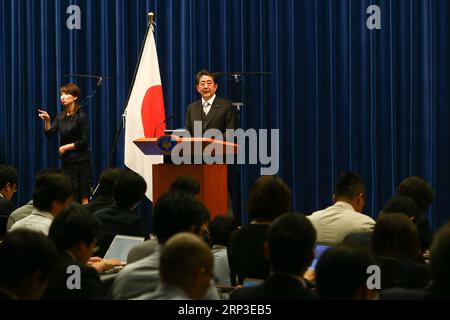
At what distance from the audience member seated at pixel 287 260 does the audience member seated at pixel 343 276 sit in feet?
0.37

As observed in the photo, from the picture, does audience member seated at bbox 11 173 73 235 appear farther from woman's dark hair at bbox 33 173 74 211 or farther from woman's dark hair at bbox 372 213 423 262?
woman's dark hair at bbox 372 213 423 262

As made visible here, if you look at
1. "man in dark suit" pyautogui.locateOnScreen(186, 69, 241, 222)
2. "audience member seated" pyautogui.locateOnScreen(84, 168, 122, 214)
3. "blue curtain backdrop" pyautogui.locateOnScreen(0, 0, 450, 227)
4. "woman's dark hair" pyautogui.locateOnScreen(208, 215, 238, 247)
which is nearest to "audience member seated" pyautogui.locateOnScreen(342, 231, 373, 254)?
"woman's dark hair" pyautogui.locateOnScreen(208, 215, 238, 247)

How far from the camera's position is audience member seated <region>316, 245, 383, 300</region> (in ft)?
7.29

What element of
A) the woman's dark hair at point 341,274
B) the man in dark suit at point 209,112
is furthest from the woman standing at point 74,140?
the woman's dark hair at point 341,274

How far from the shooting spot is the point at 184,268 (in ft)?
7.45

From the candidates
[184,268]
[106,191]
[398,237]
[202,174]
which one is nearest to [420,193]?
[398,237]

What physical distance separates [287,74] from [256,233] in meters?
4.73

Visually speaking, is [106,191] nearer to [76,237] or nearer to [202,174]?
[202,174]

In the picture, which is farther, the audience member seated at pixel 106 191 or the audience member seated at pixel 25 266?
the audience member seated at pixel 106 191

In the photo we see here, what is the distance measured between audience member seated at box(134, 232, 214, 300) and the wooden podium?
3448mm

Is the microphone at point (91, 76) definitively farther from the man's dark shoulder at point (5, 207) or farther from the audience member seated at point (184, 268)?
the audience member seated at point (184, 268)

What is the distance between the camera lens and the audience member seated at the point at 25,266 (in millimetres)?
2277
